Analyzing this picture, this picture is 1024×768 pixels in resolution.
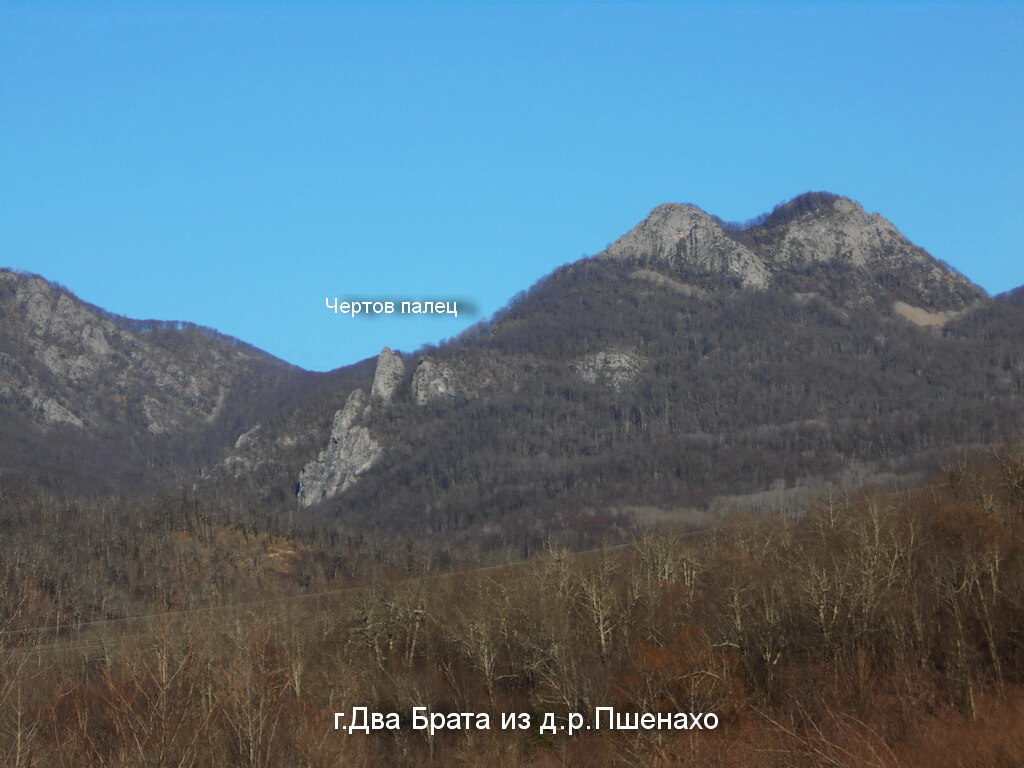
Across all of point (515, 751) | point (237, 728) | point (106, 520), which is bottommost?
point (515, 751)

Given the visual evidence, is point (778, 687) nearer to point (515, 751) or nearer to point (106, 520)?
point (515, 751)

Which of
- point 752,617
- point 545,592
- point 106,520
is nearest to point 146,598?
point 106,520

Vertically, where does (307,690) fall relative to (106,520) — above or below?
below

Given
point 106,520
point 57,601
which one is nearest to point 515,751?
point 57,601

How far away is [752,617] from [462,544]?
380ft

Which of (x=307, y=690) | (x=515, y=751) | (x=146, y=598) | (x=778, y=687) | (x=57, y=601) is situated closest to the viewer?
(x=515, y=751)

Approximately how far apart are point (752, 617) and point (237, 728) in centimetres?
4008

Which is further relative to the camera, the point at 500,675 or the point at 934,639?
the point at 500,675

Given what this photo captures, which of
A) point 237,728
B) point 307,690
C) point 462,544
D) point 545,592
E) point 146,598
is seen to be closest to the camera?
point 237,728

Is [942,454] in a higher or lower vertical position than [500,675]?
higher

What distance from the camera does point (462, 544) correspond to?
184375 mm

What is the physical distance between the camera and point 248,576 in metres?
133

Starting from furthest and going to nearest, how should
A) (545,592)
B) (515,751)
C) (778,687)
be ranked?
1. (545,592)
2. (778,687)
3. (515,751)

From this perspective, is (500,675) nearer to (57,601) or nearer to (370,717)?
(370,717)
